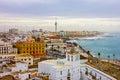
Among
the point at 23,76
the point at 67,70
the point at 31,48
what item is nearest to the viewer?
the point at 23,76

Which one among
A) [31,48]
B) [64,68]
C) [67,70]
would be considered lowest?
[31,48]

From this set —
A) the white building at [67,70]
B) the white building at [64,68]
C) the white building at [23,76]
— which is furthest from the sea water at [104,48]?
the white building at [23,76]

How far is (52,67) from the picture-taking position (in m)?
16.2

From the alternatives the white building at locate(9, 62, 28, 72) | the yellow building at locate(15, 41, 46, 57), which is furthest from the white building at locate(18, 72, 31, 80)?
the yellow building at locate(15, 41, 46, 57)

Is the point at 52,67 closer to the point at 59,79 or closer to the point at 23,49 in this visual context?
the point at 59,79

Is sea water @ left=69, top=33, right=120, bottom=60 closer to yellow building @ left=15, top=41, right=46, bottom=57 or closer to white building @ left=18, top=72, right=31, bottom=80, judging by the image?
yellow building @ left=15, top=41, right=46, bottom=57

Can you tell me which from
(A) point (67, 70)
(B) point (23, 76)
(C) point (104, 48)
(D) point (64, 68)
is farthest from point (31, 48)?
(C) point (104, 48)

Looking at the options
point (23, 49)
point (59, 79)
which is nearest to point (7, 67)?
point (59, 79)

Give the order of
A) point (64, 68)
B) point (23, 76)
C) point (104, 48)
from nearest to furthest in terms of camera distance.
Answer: point (23, 76) → point (64, 68) → point (104, 48)

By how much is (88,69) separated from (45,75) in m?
3.25

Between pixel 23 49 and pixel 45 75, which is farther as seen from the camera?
pixel 23 49

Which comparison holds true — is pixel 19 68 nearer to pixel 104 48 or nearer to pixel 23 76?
pixel 23 76

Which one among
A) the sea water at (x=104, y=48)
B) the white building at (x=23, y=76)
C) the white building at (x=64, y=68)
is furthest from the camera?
the sea water at (x=104, y=48)

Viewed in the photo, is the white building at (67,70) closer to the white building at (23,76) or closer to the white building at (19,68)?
the white building at (19,68)
